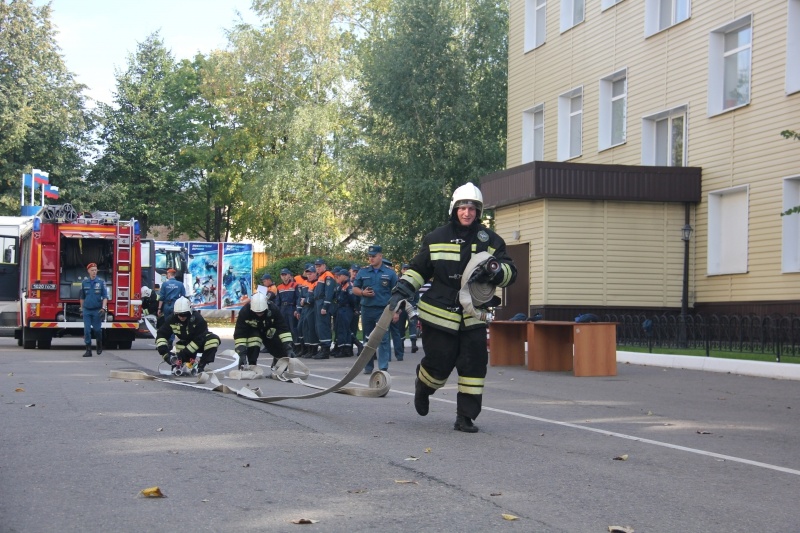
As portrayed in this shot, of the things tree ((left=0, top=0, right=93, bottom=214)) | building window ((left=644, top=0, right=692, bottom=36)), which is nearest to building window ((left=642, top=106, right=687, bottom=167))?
building window ((left=644, top=0, right=692, bottom=36))

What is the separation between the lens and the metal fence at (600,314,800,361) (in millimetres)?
18297

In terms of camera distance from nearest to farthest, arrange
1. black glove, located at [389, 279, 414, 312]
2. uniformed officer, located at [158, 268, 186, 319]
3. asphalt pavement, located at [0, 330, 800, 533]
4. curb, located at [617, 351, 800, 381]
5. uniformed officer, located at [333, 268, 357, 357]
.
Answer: asphalt pavement, located at [0, 330, 800, 533], black glove, located at [389, 279, 414, 312], curb, located at [617, 351, 800, 381], uniformed officer, located at [333, 268, 357, 357], uniformed officer, located at [158, 268, 186, 319]

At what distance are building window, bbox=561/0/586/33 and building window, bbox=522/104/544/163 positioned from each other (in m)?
3.09

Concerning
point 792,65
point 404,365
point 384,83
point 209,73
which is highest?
point 209,73

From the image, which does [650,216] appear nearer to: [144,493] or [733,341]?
[733,341]

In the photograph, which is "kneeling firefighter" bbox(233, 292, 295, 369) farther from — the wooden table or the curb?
the curb

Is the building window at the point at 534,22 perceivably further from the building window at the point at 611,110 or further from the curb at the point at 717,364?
the curb at the point at 717,364

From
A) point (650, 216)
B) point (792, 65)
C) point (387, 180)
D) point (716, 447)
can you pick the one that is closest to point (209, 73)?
point (387, 180)

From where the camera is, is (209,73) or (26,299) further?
(209,73)

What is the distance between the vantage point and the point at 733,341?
64.1 ft

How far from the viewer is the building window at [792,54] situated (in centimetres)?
2197

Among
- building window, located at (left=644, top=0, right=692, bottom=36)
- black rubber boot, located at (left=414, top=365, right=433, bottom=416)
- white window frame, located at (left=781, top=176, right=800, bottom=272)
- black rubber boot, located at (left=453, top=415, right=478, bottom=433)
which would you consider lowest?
black rubber boot, located at (left=453, top=415, right=478, bottom=433)

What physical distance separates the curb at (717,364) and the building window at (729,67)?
6829mm

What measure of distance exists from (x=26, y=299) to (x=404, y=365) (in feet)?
33.5
